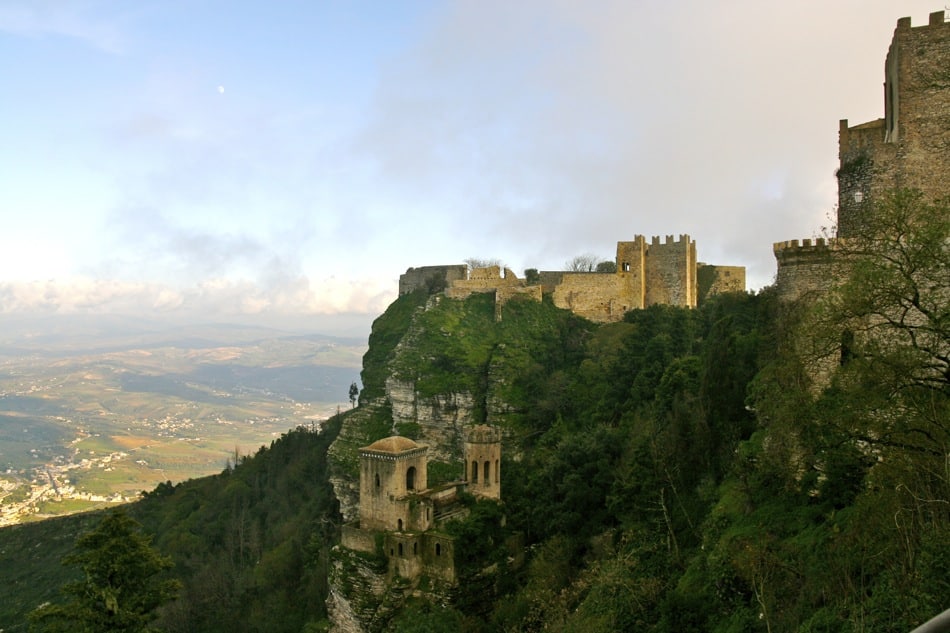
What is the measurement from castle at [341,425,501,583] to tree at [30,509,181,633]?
360 inches

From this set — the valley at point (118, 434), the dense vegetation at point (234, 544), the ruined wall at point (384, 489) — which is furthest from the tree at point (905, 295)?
the valley at point (118, 434)

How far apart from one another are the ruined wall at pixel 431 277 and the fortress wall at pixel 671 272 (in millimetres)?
16735

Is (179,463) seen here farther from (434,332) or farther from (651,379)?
(651,379)

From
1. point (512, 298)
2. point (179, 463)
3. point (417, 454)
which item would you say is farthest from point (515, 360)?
point (179, 463)

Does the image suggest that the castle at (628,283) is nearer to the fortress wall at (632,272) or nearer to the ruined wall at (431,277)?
the fortress wall at (632,272)

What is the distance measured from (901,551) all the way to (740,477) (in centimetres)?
753

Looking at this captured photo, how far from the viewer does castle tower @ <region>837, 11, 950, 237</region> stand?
46.4 ft

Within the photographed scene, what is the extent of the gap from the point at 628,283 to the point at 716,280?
5515 millimetres

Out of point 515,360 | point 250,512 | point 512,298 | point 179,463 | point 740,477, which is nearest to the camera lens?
point 740,477

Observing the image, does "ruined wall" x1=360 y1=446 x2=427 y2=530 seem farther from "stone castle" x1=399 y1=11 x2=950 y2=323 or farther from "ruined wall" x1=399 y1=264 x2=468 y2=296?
"ruined wall" x1=399 y1=264 x2=468 y2=296

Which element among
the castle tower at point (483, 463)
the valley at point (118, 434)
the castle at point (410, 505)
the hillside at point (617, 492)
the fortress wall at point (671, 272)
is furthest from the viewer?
the valley at point (118, 434)

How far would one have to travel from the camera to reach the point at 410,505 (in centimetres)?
2719

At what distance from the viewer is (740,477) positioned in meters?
16.6

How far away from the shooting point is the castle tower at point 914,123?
14.1m
